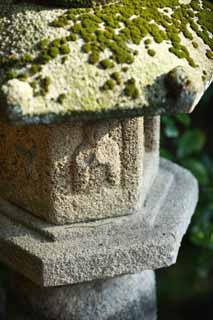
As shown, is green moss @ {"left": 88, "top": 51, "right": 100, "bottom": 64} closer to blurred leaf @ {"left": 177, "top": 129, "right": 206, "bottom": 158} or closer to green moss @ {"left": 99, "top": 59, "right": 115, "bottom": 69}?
green moss @ {"left": 99, "top": 59, "right": 115, "bottom": 69}

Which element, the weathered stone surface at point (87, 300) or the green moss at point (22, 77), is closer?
the green moss at point (22, 77)

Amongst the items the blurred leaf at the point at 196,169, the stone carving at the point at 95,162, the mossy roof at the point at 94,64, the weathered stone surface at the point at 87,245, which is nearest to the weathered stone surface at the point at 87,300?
the weathered stone surface at the point at 87,245

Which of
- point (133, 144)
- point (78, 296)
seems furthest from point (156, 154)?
point (78, 296)

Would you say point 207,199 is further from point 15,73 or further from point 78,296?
point 15,73

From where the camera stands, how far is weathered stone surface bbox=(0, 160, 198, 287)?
1.25 m

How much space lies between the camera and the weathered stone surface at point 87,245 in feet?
4.09

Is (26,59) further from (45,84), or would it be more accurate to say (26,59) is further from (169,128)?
(169,128)

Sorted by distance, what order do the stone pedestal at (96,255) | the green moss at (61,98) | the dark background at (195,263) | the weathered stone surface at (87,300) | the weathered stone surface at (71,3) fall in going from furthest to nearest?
1. the dark background at (195,263)
2. the weathered stone surface at (87,300)
3. the stone pedestal at (96,255)
4. the weathered stone surface at (71,3)
5. the green moss at (61,98)

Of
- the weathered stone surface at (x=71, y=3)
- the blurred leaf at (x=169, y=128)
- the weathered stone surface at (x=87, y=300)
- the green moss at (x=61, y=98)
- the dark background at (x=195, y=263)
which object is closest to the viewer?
the green moss at (x=61, y=98)

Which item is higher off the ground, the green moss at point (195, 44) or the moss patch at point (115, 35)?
the moss patch at point (115, 35)

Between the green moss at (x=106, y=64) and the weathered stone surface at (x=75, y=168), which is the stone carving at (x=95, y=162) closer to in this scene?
the weathered stone surface at (x=75, y=168)

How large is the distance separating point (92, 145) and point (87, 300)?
400 mm

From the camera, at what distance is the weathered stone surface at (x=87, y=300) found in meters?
1.42

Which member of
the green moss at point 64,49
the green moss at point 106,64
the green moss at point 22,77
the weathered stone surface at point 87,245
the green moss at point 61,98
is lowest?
the weathered stone surface at point 87,245
